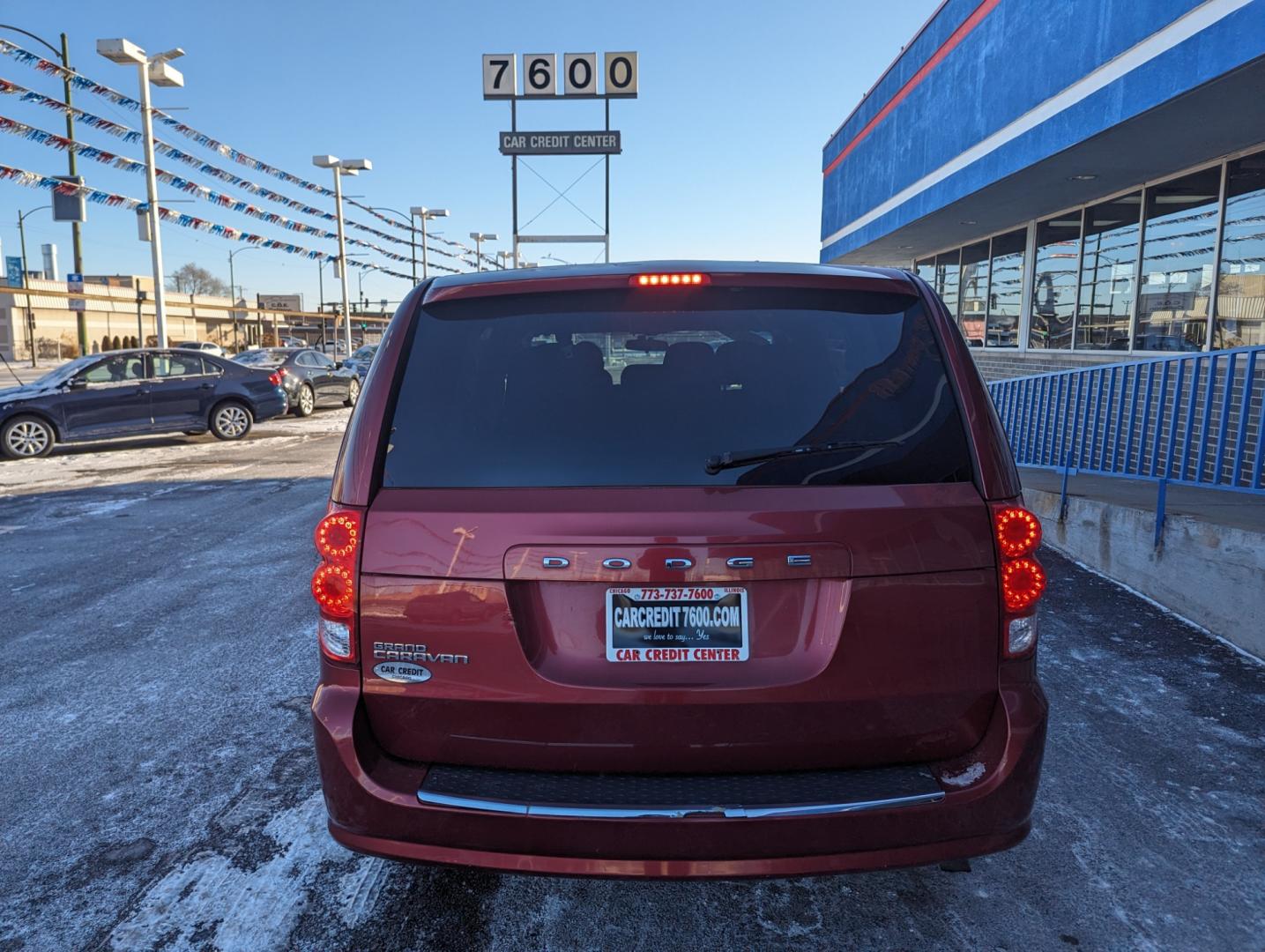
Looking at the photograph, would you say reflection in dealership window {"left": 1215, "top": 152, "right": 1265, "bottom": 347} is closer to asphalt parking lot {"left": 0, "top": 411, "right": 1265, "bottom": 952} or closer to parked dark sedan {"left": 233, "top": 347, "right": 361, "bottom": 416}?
asphalt parking lot {"left": 0, "top": 411, "right": 1265, "bottom": 952}

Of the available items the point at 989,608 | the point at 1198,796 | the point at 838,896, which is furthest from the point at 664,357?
the point at 1198,796

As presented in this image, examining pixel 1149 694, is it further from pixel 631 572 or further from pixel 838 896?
pixel 631 572

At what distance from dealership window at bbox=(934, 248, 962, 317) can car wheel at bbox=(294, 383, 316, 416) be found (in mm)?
14993

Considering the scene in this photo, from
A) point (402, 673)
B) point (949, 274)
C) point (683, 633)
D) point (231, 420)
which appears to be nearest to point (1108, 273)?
point (949, 274)

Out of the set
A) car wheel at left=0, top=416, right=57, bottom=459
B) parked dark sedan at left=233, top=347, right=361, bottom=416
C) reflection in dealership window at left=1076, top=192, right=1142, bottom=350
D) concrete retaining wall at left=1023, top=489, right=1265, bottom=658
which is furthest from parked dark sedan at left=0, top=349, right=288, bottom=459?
reflection in dealership window at left=1076, top=192, right=1142, bottom=350

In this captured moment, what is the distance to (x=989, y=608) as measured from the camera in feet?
7.04

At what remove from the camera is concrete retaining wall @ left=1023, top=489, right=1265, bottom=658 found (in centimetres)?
487

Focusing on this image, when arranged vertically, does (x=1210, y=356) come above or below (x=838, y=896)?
above

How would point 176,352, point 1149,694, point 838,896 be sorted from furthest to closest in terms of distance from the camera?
point 176,352 → point 1149,694 → point 838,896

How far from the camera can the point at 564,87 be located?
27.0 meters

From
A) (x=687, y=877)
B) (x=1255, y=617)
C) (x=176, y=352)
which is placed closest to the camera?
(x=687, y=877)

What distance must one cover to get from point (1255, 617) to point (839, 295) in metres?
4.00

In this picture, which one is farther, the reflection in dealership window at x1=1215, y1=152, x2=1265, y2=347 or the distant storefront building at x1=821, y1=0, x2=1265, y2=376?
the reflection in dealership window at x1=1215, y1=152, x2=1265, y2=347

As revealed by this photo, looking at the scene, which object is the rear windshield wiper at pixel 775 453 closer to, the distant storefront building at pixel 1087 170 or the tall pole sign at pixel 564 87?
the distant storefront building at pixel 1087 170
